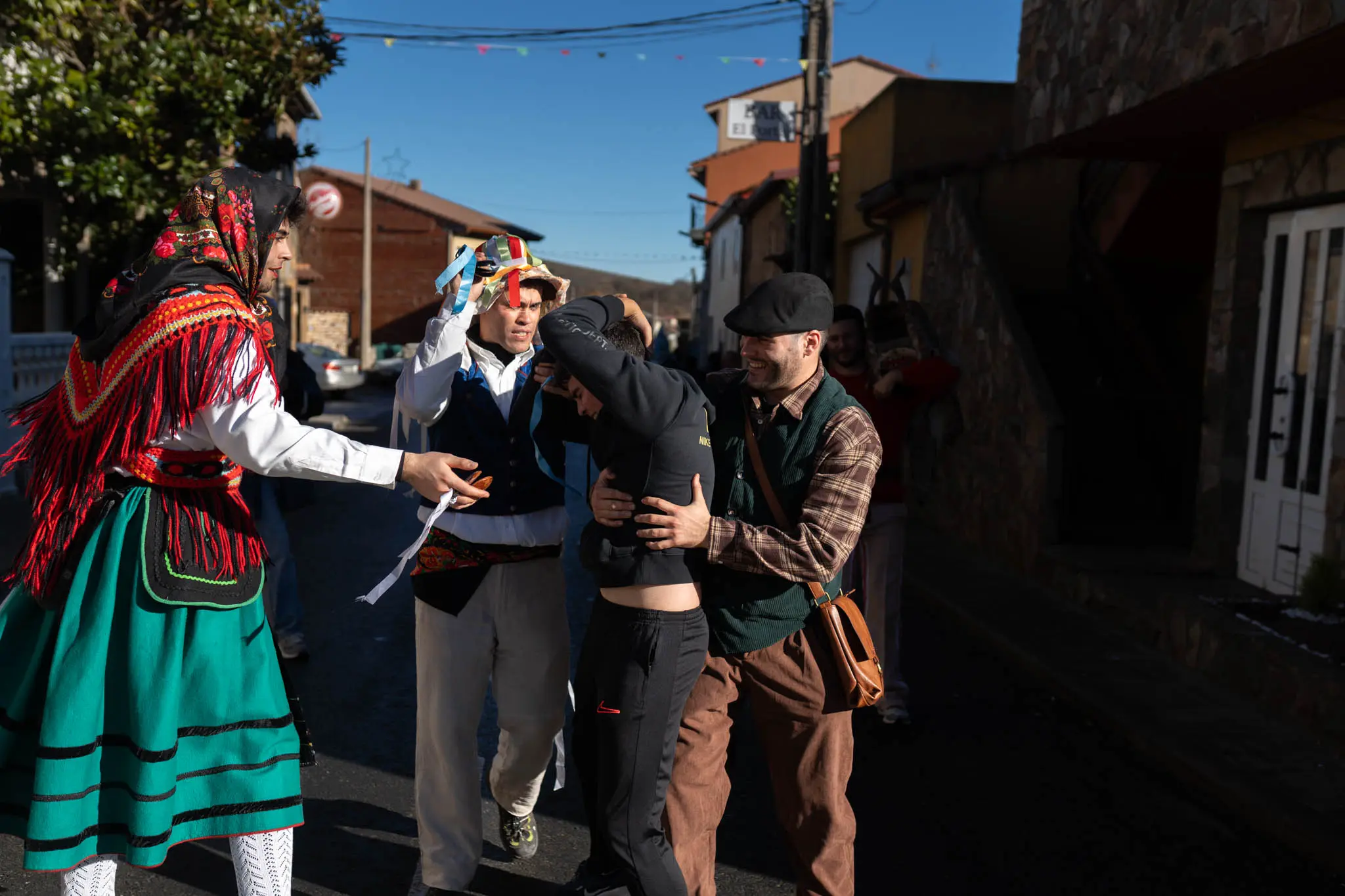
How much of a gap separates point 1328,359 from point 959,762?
393cm

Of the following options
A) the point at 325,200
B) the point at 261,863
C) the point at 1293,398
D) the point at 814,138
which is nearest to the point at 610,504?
the point at 261,863

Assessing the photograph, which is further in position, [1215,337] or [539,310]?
[1215,337]

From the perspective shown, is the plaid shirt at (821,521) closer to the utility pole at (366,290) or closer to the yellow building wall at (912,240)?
the yellow building wall at (912,240)

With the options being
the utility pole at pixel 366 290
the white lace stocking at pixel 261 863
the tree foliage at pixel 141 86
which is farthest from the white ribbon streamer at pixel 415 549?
the utility pole at pixel 366 290

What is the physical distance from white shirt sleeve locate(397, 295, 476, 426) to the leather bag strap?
0.83 m

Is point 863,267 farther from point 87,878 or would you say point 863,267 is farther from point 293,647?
point 87,878

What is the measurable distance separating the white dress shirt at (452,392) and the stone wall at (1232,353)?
594 cm

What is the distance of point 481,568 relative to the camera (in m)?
3.36

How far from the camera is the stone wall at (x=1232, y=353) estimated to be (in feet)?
25.4

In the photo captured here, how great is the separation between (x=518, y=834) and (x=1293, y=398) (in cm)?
589

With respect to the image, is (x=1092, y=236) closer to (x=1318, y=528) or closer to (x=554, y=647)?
(x=1318, y=528)

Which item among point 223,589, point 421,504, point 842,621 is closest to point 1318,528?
point 842,621

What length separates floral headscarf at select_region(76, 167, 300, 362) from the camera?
2.68 m

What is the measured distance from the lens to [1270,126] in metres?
7.46
